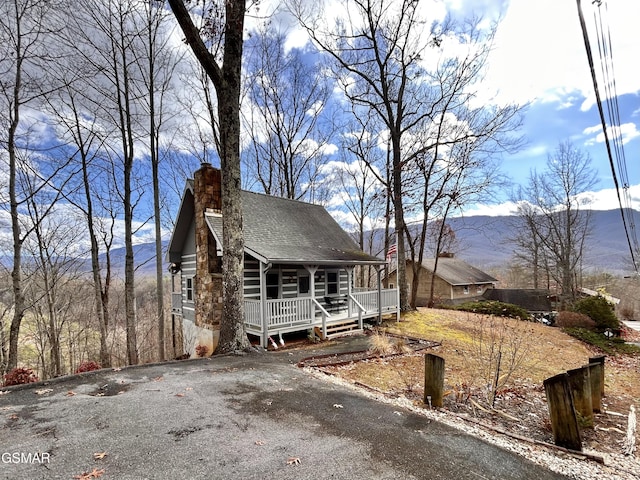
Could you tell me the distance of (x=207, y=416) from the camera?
15.3 feet

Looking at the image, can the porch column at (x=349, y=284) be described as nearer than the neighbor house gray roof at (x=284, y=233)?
No

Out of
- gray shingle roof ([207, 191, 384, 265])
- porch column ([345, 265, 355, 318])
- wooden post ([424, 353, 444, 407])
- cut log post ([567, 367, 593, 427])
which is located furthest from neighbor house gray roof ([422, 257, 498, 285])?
wooden post ([424, 353, 444, 407])

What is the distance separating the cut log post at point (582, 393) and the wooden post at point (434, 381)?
75.6 inches

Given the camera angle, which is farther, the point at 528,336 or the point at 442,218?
the point at 442,218

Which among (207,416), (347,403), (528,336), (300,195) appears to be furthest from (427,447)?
(300,195)

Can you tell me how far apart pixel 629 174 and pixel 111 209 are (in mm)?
23656

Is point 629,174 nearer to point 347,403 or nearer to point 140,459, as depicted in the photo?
point 347,403

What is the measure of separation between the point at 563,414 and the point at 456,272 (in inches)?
1371

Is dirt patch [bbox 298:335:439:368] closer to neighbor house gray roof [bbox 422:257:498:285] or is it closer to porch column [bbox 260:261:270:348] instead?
porch column [bbox 260:261:270:348]

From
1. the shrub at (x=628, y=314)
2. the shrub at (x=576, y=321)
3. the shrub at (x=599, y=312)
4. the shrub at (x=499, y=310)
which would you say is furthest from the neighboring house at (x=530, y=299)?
the shrub at (x=628, y=314)

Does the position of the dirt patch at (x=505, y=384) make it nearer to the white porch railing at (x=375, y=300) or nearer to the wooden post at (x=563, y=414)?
the wooden post at (x=563, y=414)

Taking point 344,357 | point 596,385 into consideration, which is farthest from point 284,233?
point 596,385

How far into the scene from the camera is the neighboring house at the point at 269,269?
37.6 ft

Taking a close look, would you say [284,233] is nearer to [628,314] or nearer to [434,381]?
[434,381]
